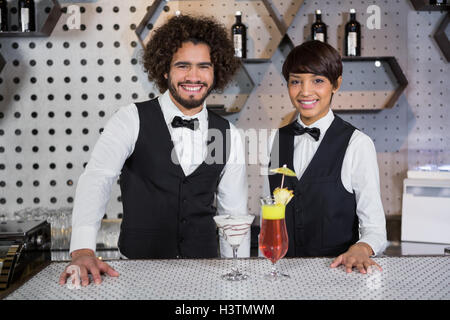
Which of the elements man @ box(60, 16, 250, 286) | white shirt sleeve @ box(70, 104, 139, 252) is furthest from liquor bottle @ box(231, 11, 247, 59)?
white shirt sleeve @ box(70, 104, 139, 252)

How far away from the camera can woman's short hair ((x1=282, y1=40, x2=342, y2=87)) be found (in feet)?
6.15

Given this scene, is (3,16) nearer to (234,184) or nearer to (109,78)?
(109,78)

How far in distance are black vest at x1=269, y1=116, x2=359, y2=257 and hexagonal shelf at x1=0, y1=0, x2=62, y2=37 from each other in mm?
2293

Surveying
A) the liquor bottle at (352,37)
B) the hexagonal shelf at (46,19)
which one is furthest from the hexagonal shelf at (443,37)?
the hexagonal shelf at (46,19)

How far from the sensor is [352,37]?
3393mm

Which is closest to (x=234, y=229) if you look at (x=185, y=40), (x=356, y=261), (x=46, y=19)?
(x=356, y=261)

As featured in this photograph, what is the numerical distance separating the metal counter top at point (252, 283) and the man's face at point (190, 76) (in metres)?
0.74

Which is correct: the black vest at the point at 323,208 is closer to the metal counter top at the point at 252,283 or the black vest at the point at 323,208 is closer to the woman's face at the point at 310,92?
the woman's face at the point at 310,92

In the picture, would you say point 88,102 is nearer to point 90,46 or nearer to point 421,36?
point 90,46

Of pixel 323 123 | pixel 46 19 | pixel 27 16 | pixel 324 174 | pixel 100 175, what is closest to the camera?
pixel 100 175

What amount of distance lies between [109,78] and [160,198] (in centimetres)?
184

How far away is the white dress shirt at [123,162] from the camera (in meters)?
1.69

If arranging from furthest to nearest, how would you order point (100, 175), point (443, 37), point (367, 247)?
1. point (443, 37)
2. point (100, 175)
3. point (367, 247)
